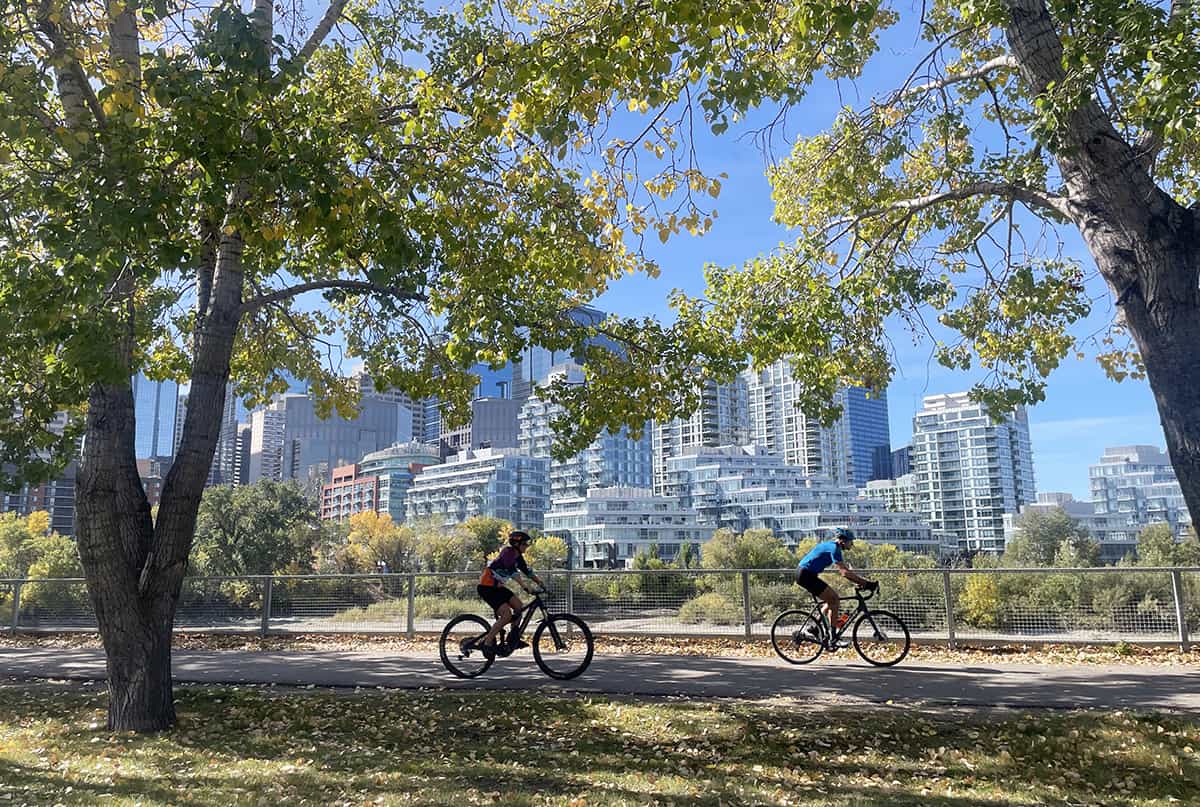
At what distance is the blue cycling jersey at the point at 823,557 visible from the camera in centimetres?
1094

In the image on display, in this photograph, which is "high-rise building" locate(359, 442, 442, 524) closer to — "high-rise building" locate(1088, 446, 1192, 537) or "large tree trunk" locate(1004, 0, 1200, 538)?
"high-rise building" locate(1088, 446, 1192, 537)

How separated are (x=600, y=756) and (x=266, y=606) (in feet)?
38.3

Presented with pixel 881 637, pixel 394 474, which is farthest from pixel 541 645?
pixel 394 474

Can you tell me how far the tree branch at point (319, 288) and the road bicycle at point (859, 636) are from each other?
664 cm

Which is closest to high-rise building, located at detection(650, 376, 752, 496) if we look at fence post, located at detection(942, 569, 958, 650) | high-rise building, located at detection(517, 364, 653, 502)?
high-rise building, located at detection(517, 364, 653, 502)

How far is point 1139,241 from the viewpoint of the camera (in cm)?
599

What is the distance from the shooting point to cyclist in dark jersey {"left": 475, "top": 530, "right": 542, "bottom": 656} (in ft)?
33.7

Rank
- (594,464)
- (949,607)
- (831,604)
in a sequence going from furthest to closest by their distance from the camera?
(594,464), (949,607), (831,604)

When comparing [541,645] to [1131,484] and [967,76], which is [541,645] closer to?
[967,76]

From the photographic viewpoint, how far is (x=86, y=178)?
6273 mm

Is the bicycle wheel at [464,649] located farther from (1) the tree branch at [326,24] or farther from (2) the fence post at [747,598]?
(1) the tree branch at [326,24]

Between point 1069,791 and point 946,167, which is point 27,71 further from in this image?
point 946,167

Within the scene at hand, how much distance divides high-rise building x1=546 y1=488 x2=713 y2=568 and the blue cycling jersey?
101325mm

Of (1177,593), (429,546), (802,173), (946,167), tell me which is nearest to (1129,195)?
(946,167)
